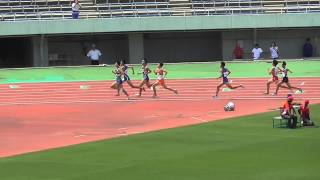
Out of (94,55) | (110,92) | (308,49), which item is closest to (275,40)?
(308,49)

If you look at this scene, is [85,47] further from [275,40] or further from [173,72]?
[275,40]

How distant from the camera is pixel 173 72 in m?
36.0

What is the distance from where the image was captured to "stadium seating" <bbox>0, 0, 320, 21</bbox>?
4184 cm

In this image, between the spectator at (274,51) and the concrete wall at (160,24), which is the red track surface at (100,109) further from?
the spectator at (274,51)

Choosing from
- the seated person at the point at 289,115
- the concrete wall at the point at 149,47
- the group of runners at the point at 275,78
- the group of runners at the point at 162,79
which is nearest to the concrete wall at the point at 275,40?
the concrete wall at the point at 149,47

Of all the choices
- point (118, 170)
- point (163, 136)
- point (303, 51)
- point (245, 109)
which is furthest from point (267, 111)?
point (303, 51)

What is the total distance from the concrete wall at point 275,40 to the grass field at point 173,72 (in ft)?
15.9

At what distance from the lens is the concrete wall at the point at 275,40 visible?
4281 cm

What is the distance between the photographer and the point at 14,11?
141 ft

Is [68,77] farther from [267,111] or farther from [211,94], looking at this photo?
[267,111]

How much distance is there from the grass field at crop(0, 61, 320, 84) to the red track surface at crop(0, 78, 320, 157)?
4.50 ft

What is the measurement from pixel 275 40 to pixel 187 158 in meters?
31.7

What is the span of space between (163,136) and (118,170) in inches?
216

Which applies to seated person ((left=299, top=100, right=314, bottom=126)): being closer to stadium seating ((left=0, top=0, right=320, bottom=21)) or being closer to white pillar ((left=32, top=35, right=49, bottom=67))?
stadium seating ((left=0, top=0, right=320, bottom=21))
